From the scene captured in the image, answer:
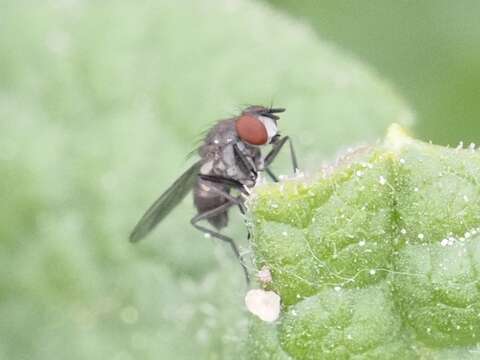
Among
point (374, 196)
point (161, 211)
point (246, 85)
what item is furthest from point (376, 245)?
point (246, 85)

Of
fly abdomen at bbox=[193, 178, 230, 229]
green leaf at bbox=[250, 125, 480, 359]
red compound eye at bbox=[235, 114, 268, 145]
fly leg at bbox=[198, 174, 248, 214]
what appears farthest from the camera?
fly abdomen at bbox=[193, 178, 230, 229]

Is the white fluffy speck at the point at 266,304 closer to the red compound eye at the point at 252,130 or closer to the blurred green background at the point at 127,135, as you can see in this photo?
the blurred green background at the point at 127,135

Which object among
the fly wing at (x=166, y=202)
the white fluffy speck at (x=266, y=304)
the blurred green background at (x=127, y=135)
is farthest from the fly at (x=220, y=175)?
the white fluffy speck at (x=266, y=304)

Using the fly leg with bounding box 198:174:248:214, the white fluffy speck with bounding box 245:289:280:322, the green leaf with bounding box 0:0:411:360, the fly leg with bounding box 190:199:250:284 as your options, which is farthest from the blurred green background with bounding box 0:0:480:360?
the white fluffy speck with bounding box 245:289:280:322

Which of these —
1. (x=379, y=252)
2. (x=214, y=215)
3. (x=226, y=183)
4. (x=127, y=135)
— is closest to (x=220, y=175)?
(x=226, y=183)

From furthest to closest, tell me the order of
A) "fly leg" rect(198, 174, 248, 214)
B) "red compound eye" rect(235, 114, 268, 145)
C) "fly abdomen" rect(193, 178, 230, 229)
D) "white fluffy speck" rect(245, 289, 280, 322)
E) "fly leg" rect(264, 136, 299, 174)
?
"fly abdomen" rect(193, 178, 230, 229) < "fly leg" rect(198, 174, 248, 214) < "fly leg" rect(264, 136, 299, 174) < "red compound eye" rect(235, 114, 268, 145) < "white fluffy speck" rect(245, 289, 280, 322)

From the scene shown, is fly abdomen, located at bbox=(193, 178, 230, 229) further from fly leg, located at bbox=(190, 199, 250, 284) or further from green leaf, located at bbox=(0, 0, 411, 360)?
green leaf, located at bbox=(0, 0, 411, 360)
